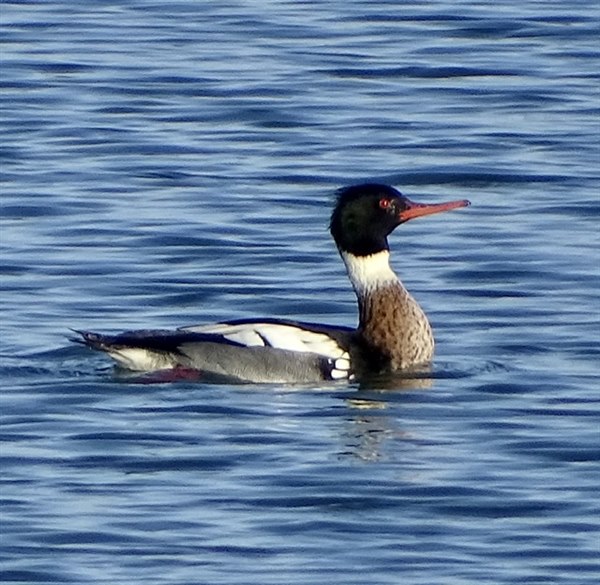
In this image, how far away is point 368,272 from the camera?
628 inches

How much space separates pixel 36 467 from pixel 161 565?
170cm

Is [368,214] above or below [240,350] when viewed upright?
above

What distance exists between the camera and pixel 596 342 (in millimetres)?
15664

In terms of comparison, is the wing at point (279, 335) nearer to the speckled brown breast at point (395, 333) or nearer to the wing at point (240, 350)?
the wing at point (240, 350)

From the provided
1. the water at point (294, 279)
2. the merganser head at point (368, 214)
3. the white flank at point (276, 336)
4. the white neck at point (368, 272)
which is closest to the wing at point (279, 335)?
the white flank at point (276, 336)

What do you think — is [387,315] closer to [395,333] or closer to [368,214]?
[395,333]

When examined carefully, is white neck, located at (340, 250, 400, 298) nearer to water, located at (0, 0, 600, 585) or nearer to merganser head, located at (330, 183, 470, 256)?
merganser head, located at (330, 183, 470, 256)

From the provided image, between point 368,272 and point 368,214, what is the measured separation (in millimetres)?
343

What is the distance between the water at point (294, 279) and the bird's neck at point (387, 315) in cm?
21

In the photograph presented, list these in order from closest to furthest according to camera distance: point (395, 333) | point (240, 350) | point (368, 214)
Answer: point (240, 350) → point (395, 333) → point (368, 214)

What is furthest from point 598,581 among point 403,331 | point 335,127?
point 335,127

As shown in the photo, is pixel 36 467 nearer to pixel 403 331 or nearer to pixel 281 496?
pixel 281 496

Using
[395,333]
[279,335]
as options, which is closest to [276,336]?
[279,335]

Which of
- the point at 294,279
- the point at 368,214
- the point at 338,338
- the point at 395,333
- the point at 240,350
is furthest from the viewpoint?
the point at 294,279
